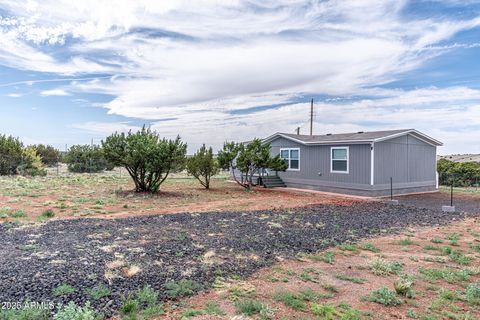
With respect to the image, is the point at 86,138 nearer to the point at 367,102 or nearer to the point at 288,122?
the point at 288,122

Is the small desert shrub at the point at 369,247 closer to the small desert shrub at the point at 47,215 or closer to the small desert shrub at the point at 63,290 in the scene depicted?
the small desert shrub at the point at 63,290

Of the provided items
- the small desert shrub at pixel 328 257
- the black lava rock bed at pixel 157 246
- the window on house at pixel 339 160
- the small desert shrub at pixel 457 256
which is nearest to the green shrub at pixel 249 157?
the window on house at pixel 339 160

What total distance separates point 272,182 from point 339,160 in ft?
14.7

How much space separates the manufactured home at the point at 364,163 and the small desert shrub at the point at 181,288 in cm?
1255

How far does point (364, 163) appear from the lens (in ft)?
49.3

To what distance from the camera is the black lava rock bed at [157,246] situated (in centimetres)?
402

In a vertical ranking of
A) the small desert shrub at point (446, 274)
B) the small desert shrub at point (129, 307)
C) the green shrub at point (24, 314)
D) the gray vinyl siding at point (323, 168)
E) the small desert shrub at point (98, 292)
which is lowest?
the small desert shrub at point (446, 274)

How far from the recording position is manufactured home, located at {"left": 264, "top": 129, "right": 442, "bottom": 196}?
1505cm

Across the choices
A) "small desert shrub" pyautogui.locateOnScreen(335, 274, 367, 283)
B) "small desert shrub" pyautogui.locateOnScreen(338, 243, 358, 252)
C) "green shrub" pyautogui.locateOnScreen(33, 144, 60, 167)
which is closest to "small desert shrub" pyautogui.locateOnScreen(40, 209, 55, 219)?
"small desert shrub" pyautogui.locateOnScreen(338, 243, 358, 252)

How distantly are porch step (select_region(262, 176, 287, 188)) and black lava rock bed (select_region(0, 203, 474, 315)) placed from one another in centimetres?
894

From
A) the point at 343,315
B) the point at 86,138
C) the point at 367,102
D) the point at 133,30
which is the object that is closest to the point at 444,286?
the point at 343,315

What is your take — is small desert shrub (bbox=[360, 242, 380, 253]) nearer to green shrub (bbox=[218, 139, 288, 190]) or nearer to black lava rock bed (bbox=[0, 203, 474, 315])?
black lava rock bed (bbox=[0, 203, 474, 315])

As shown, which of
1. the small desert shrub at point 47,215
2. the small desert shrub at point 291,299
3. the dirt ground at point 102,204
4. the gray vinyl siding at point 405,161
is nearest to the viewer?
the small desert shrub at point 291,299

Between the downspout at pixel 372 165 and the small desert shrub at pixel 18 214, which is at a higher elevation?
the downspout at pixel 372 165
